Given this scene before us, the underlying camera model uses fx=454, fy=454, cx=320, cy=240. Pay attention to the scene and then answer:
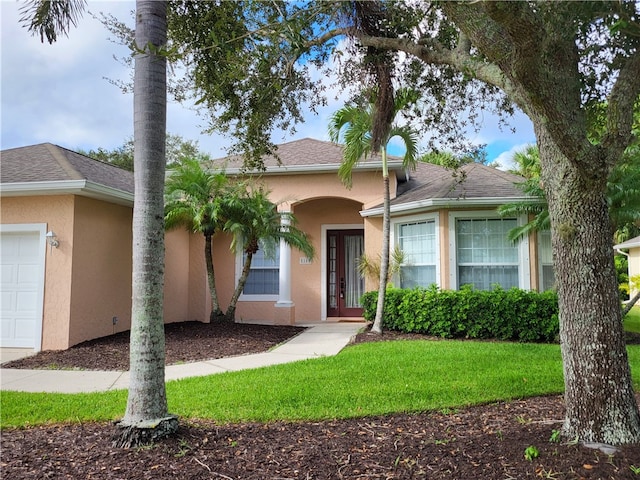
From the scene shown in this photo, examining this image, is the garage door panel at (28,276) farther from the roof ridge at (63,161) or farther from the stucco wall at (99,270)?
the roof ridge at (63,161)

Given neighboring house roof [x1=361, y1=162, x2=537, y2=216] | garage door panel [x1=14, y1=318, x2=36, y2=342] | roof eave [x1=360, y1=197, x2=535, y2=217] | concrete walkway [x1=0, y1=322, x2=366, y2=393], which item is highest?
neighboring house roof [x1=361, y1=162, x2=537, y2=216]

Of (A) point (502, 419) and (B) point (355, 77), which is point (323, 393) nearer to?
(A) point (502, 419)

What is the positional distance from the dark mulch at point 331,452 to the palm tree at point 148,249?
236mm

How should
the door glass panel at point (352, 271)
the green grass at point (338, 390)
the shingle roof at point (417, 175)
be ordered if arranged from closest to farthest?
the green grass at point (338, 390) → the shingle roof at point (417, 175) → the door glass panel at point (352, 271)

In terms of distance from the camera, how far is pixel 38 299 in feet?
29.8

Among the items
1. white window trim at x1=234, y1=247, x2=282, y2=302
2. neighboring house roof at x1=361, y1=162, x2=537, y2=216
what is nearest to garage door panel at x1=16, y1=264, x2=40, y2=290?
white window trim at x1=234, y1=247, x2=282, y2=302

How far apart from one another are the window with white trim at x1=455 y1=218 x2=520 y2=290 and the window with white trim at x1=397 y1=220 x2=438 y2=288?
0.62 meters

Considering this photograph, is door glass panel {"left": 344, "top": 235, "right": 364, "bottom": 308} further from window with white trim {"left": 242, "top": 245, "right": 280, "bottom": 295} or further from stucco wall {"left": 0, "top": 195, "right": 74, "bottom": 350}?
stucco wall {"left": 0, "top": 195, "right": 74, "bottom": 350}

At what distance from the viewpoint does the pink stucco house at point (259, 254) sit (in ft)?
Answer: 29.8

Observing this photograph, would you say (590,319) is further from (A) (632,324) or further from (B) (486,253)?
(A) (632,324)

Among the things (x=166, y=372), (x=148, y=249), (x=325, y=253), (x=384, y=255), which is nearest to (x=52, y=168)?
(x=166, y=372)

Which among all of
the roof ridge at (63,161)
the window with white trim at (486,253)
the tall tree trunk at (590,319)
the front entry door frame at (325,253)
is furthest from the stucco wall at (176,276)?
the tall tree trunk at (590,319)

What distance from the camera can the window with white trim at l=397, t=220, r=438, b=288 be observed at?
11.0 metres

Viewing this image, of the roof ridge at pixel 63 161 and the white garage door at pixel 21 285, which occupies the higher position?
the roof ridge at pixel 63 161
